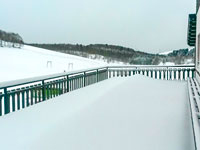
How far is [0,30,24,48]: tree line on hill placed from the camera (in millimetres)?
54219

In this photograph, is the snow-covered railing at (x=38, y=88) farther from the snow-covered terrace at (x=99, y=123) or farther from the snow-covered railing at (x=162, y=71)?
the snow-covered railing at (x=162, y=71)

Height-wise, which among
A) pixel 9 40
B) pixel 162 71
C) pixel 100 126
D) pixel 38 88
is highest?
pixel 9 40

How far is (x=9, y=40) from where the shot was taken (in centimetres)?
5775

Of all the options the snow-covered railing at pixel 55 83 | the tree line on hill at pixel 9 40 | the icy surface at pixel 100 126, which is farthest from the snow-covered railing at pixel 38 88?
the tree line on hill at pixel 9 40

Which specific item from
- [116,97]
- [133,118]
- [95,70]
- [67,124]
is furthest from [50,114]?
[95,70]

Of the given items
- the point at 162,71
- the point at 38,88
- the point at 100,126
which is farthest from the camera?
the point at 162,71

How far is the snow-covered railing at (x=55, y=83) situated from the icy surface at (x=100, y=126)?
30cm

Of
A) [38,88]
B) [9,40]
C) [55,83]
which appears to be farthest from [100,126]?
[9,40]

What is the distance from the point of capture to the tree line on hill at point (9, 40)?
5422 centimetres

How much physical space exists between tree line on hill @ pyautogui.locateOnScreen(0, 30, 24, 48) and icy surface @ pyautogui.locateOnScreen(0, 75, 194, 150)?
2047 inches

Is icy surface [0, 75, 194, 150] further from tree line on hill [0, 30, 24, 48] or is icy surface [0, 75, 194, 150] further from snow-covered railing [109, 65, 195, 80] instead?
tree line on hill [0, 30, 24, 48]

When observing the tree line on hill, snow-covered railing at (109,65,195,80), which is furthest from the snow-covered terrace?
the tree line on hill

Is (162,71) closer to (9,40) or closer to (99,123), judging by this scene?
(99,123)

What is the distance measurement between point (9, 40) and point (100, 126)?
59.3 meters
